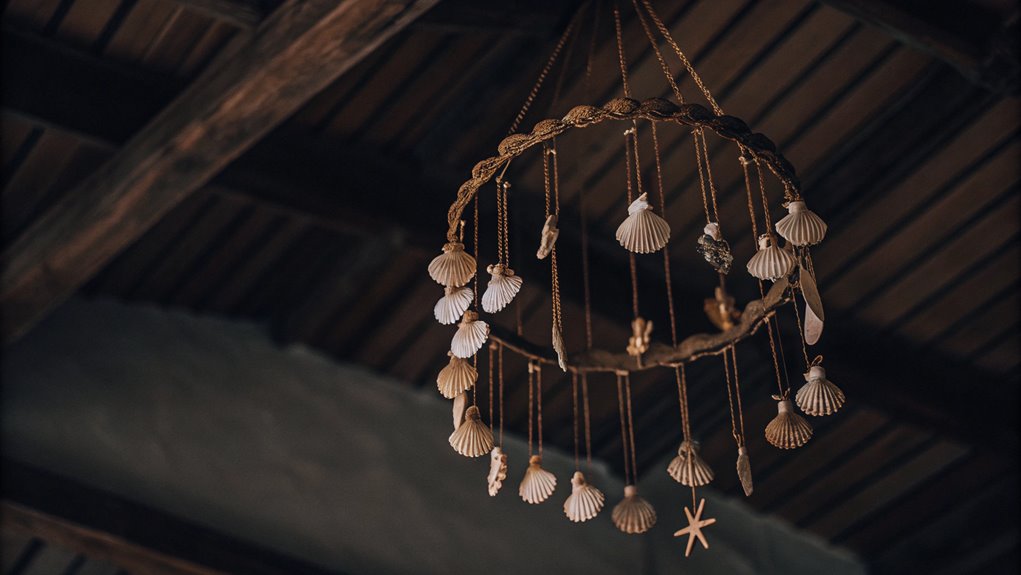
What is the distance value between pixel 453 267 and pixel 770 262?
0.89m

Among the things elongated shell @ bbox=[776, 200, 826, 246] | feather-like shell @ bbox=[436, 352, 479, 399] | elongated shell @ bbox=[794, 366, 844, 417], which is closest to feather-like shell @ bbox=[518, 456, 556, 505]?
feather-like shell @ bbox=[436, 352, 479, 399]

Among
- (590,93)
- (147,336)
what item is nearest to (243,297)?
(147,336)

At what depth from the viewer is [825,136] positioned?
560 centimetres

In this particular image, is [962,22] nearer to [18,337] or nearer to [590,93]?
[590,93]

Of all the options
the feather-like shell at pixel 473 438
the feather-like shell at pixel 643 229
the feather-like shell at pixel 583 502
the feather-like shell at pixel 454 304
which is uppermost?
the feather-like shell at pixel 643 229

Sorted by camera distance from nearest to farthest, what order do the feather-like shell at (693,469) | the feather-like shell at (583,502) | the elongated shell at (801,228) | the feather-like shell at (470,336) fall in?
the elongated shell at (801,228)
the feather-like shell at (470,336)
the feather-like shell at (693,469)
the feather-like shell at (583,502)

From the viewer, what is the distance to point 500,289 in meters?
3.55

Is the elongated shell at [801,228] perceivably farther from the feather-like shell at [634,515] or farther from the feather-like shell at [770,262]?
the feather-like shell at [634,515]

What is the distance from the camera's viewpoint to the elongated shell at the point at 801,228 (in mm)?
3371

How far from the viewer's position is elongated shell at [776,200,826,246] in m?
3.37

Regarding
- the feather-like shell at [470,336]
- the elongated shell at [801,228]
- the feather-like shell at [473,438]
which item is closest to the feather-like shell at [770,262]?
the elongated shell at [801,228]

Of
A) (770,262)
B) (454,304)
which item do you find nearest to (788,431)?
(770,262)

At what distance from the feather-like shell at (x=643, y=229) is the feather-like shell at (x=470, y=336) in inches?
18.5

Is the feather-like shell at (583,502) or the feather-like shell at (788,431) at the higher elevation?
the feather-like shell at (788,431)
